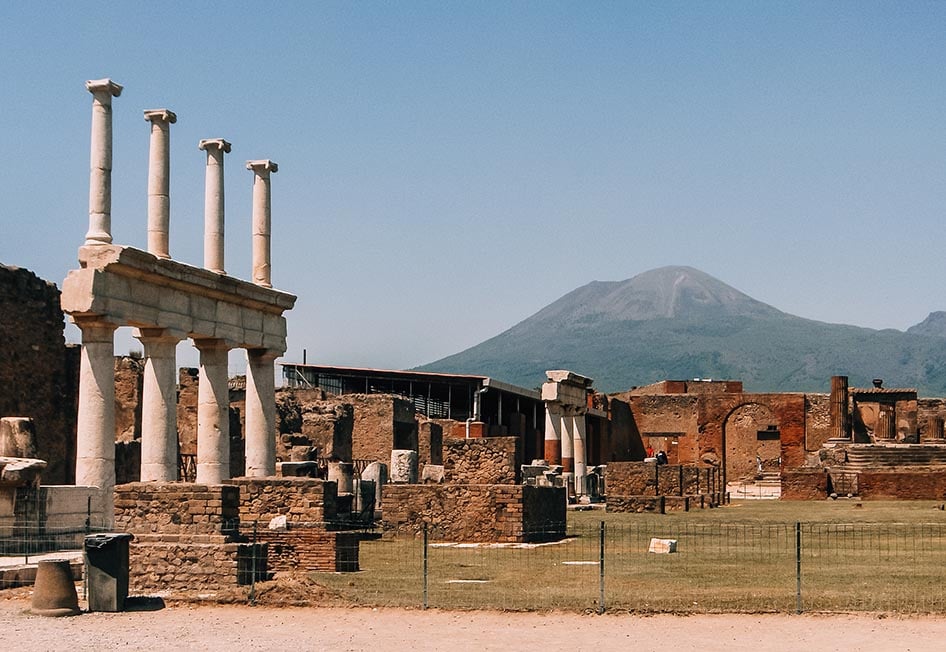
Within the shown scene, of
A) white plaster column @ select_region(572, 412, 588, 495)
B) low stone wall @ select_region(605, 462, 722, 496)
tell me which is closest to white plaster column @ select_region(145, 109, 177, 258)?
low stone wall @ select_region(605, 462, 722, 496)

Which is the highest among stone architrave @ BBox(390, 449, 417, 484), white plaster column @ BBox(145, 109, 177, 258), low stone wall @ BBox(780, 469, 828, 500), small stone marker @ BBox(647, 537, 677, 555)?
Result: white plaster column @ BBox(145, 109, 177, 258)

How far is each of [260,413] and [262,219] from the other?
12.8ft

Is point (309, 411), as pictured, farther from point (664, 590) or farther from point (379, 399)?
point (664, 590)

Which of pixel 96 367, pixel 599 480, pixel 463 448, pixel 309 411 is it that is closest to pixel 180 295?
pixel 96 367

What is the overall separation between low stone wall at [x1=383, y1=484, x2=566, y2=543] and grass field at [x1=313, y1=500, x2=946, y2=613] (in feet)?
1.22

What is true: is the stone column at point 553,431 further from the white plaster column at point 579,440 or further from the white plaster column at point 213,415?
the white plaster column at point 213,415

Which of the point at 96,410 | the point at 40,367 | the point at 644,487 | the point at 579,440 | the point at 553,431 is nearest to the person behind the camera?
the point at 96,410

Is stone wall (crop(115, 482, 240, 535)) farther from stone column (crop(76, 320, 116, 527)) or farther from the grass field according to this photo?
stone column (crop(76, 320, 116, 527))

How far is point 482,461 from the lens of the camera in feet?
80.9

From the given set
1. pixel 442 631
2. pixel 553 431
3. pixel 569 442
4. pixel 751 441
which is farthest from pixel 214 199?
pixel 751 441

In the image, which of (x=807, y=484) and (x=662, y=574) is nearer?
(x=662, y=574)

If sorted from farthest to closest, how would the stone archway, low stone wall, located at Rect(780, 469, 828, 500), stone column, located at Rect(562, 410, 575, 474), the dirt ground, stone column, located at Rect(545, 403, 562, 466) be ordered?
the stone archway
stone column, located at Rect(562, 410, 575, 474)
stone column, located at Rect(545, 403, 562, 466)
low stone wall, located at Rect(780, 469, 828, 500)
the dirt ground

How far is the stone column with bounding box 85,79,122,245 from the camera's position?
2277cm

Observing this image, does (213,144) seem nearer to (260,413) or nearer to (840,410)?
(260,413)
